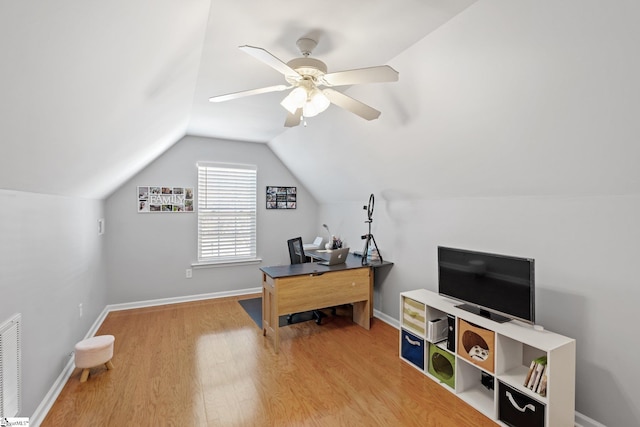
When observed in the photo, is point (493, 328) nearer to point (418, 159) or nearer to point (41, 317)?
point (418, 159)

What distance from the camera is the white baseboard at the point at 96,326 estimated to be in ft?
6.57

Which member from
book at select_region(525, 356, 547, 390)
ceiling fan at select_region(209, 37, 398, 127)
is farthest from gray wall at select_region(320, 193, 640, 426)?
ceiling fan at select_region(209, 37, 398, 127)

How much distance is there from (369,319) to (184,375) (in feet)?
6.66

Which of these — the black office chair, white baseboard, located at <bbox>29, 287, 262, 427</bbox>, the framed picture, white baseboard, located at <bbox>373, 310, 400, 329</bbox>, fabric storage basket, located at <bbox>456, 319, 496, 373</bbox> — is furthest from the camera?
the framed picture

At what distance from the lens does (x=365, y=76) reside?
68.9 inches

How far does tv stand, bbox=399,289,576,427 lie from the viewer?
1821mm

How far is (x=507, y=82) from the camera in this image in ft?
5.98

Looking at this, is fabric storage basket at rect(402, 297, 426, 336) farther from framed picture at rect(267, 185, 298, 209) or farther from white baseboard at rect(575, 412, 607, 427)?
framed picture at rect(267, 185, 298, 209)

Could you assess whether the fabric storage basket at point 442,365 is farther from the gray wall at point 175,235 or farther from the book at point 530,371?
the gray wall at point 175,235

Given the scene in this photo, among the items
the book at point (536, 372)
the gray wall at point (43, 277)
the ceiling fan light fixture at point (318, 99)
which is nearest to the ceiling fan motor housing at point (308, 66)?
the ceiling fan light fixture at point (318, 99)

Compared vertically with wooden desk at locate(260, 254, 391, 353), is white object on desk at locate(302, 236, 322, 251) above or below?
above

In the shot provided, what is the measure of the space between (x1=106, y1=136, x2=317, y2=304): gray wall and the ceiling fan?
280cm

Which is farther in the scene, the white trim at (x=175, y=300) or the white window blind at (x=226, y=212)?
the white window blind at (x=226, y=212)

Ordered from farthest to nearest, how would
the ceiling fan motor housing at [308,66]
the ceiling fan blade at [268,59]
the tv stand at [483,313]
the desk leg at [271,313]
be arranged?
the desk leg at [271,313] < the tv stand at [483,313] < the ceiling fan motor housing at [308,66] < the ceiling fan blade at [268,59]
